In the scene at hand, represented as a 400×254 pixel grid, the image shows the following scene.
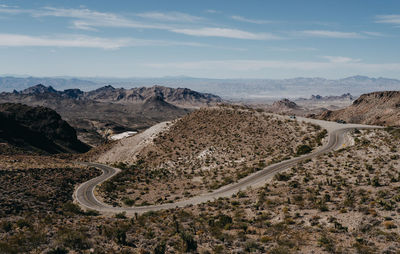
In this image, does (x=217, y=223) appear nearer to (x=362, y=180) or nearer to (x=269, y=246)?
(x=269, y=246)

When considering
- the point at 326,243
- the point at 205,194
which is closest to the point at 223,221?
the point at 326,243

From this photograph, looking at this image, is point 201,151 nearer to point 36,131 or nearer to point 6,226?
point 6,226

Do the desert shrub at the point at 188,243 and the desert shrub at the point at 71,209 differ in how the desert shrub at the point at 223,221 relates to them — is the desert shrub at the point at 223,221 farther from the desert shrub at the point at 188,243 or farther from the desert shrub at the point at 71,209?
the desert shrub at the point at 71,209

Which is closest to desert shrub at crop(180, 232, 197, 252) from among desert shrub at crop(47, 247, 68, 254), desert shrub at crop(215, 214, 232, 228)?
desert shrub at crop(215, 214, 232, 228)

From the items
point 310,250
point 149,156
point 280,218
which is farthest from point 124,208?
point 149,156

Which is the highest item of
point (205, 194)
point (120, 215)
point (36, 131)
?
point (205, 194)

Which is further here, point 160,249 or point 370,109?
point 370,109

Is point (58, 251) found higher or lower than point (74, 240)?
lower

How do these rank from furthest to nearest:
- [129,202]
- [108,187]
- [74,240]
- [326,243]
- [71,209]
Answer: [108,187] → [129,202] → [71,209] → [74,240] → [326,243]

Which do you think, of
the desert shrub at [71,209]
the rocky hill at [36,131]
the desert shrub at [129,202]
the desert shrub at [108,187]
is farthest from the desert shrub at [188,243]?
the rocky hill at [36,131]
